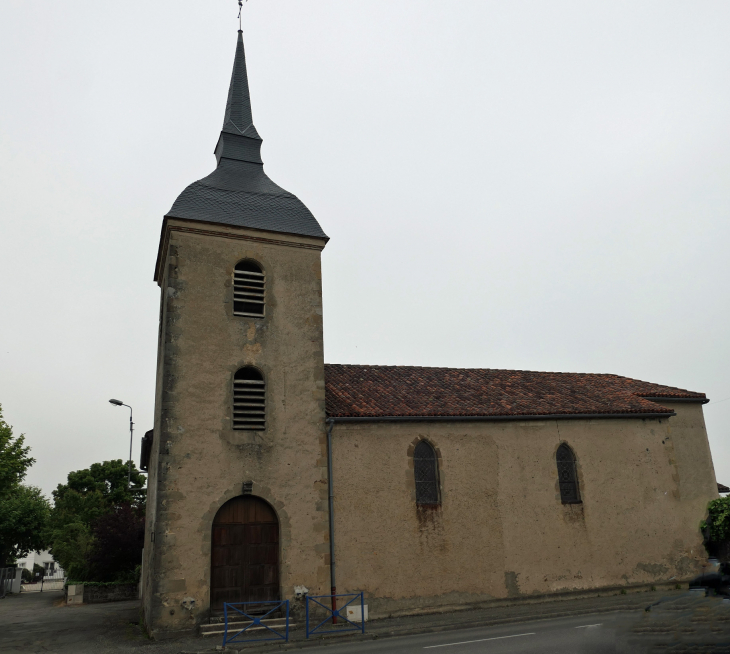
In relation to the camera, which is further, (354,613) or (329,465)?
(329,465)

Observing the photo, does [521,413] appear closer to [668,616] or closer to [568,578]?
[568,578]

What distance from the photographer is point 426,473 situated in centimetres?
1434

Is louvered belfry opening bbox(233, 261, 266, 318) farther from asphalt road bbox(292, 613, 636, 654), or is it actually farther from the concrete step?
asphalt road bbox(292, 613, 636, 654)

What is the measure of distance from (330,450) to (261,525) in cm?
226

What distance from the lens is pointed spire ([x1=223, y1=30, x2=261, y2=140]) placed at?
16203 mm

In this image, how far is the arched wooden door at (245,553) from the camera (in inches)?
469

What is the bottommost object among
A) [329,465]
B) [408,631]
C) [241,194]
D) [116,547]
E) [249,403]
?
[408,631]

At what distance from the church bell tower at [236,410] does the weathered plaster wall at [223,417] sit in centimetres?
2

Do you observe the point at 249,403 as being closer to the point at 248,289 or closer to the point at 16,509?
the point at 248,289

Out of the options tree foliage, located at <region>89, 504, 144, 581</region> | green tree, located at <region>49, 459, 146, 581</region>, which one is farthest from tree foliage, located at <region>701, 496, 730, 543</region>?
green tree, located at <region>49, 459, 146, 581</region>

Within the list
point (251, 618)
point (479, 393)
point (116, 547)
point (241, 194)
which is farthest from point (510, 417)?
point (116, 547)

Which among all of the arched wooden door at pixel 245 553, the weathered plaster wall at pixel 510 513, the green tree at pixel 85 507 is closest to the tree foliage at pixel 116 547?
the green tree at pixel 85 507

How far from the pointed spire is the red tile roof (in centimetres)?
729

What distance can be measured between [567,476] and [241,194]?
11.6 m
